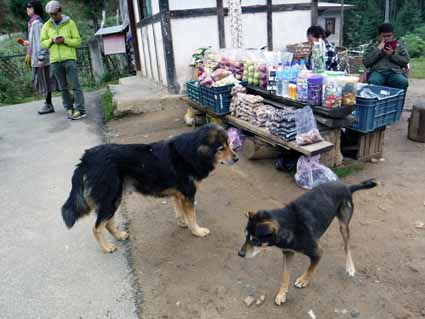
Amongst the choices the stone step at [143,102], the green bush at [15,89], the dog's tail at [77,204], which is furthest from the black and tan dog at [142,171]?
the green bush at [15,89]

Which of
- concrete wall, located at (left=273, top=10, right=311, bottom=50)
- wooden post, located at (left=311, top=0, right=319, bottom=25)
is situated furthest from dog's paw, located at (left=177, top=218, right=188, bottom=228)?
wooden post, located at (left=311, top=0, right=319, bottom=25)

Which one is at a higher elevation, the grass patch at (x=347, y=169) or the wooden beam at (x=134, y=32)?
the wooden beam at (x=134, y=32)

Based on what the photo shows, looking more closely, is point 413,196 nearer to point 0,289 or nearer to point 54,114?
point 0,289

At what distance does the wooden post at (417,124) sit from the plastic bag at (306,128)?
2.27 metres

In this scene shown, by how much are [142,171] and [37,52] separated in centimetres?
673

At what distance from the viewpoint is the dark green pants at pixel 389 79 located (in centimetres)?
635

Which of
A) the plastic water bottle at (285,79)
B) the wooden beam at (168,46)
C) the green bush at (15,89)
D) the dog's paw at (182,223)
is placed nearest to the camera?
the dog's paw at (182,223)

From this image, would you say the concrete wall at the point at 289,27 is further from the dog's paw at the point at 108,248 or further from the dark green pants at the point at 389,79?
the dog's paw at the point at 108,248

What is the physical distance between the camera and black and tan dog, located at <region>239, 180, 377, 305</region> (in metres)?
2.52

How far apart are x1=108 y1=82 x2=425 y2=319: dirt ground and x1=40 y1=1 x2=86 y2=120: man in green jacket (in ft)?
15.4

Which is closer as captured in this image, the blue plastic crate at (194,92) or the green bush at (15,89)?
the blue plastic crate at (194,92)

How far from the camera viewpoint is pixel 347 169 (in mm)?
5070

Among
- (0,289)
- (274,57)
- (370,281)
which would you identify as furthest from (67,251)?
(274,57)

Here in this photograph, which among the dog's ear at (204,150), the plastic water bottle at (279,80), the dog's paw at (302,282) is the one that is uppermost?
the plastic water bottle at (279,80)
